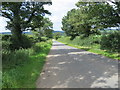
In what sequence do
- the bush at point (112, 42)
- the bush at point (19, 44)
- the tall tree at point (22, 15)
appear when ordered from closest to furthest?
the bush at point (112, 42) → the bush at point (19, 44) → the tall tree at point (22, 15)

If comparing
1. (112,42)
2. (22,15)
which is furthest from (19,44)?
(112,42)

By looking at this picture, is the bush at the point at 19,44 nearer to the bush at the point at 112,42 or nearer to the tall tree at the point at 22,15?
the tall tree at the point at 22,15

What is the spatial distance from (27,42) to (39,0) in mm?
6311

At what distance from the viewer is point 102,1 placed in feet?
43.4

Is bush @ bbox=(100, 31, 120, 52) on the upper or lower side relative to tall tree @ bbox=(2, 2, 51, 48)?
lower

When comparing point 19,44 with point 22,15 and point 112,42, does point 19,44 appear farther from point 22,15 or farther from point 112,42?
point 112,42

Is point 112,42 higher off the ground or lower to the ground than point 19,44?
higher

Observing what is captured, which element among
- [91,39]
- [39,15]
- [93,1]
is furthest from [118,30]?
[39,15]

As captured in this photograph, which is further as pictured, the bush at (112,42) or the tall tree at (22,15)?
the tall tree at (22,15)

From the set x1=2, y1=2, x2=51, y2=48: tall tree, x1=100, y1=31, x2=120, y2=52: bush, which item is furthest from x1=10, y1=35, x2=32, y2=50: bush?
x1=100, y1=31, x2=120, y2=52: bush

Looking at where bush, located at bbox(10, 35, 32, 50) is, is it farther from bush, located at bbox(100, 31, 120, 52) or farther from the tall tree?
bush, located at bbox(100, 31, 120, 52)

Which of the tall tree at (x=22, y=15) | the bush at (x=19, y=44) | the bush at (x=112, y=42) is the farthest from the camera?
the tall tree at (x=22, y=15)

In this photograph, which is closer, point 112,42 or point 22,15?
point 112,42

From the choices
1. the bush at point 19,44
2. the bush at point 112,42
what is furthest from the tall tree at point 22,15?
the bush at point 112,42
